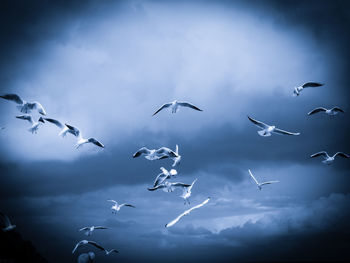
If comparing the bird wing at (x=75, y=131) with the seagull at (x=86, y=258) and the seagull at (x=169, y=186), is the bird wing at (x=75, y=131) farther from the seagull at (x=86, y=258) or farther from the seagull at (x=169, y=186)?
the seagull at (x=86, y=258)

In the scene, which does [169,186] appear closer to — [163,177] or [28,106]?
[163,177]

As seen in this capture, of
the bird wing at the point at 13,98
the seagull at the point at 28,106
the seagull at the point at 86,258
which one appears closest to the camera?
the bird wing at the point at 13,98

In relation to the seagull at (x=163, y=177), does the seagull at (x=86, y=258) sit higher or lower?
lower

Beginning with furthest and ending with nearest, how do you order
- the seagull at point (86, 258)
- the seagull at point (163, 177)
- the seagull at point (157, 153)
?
the seagull at point (86, 258), the seagull at point (163, 177), the seagull at point (157, 153)

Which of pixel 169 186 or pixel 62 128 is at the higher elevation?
Result: pixel 62 128

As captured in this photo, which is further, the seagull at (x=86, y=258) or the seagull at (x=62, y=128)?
the seagull at (x=86, y=258)

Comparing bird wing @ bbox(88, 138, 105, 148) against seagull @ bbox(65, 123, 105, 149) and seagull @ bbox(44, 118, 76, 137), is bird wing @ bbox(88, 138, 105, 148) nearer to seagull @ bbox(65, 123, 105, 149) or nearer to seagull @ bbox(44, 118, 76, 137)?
seagull @ bbox(65, 123, 105, 149)

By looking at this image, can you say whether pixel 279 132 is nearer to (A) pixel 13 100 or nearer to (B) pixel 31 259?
(A) pixel 13 100

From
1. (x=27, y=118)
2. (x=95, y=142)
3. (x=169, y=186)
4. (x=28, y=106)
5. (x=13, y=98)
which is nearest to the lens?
(x=13, y=98)

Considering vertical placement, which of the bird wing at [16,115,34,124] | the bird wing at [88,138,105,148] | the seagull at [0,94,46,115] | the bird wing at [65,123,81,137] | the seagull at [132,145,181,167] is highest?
the bird wing at [16,115,34,124]

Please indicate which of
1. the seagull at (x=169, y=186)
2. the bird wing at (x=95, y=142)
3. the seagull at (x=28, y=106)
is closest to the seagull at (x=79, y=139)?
the bird wing at (x=95, y=142)

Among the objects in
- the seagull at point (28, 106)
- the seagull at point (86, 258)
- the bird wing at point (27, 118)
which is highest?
the bird wing at point (27, 118)

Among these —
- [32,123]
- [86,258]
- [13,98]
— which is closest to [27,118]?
[32,123]

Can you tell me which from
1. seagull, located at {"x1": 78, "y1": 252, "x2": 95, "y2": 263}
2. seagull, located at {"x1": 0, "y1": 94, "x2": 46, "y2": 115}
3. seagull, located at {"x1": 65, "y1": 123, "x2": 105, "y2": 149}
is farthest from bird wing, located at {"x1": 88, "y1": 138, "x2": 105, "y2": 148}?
seagull, located at {"x1": 78, "y1": 252, "x2": 95, "y2": 263}
